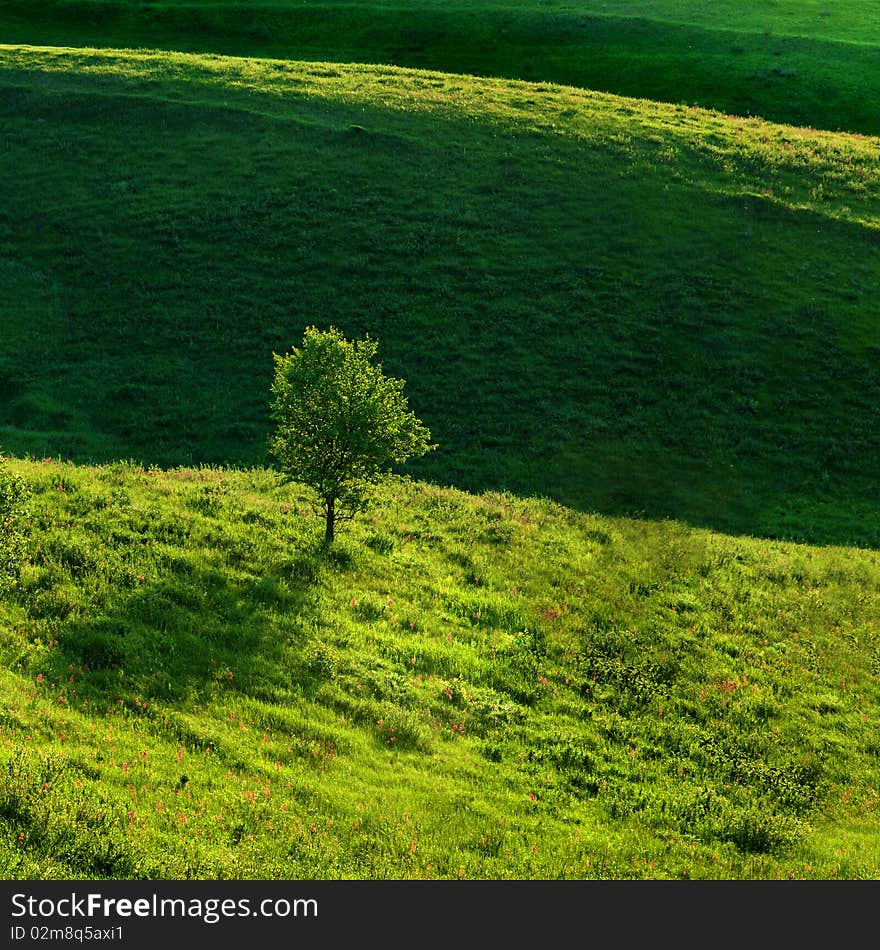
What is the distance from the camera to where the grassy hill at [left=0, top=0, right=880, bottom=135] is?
225ft

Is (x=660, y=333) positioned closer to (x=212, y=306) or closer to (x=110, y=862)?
(x=212, y=306)

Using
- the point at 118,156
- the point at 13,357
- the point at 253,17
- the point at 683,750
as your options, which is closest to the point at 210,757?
the point at 683,750

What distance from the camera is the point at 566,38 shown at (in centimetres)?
7788

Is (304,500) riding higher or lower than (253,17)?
lower

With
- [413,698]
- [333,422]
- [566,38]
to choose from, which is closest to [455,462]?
[333,422]

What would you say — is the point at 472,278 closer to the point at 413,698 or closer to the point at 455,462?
the point at 455,462

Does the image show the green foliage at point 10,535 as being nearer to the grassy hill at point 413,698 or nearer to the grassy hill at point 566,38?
the grassy hill at point 413,698

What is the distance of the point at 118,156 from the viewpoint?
169ft

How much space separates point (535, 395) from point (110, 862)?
94.6 feet

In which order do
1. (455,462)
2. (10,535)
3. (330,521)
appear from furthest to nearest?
(455,462) < (330,521) < (10,535)

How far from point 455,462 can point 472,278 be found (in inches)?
567

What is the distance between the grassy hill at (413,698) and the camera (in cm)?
1216

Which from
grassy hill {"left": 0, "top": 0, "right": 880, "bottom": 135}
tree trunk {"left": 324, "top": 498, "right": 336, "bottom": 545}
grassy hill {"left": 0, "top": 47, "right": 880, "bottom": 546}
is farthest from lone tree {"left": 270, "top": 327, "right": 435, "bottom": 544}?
grassy hill {"left": 0, "top": 0, "right": 880, "bottom": 135}

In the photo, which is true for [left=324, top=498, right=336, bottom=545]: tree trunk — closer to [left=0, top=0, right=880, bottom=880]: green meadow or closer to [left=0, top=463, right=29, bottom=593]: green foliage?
[left=0, top=0, right=880, bottom=880]: green meadow
